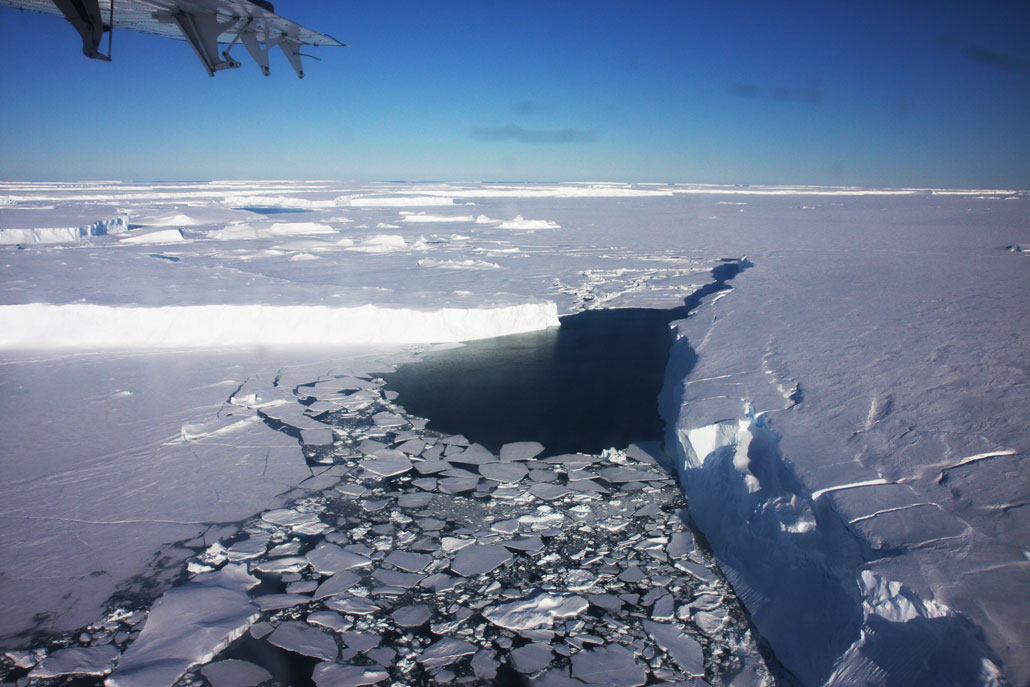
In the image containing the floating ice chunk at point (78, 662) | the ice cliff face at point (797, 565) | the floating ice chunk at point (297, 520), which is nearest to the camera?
the ice cliff face at point (797, 565)

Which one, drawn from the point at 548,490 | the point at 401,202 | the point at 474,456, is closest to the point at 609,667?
the point at 548,490

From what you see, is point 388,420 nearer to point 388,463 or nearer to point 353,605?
point 388,463

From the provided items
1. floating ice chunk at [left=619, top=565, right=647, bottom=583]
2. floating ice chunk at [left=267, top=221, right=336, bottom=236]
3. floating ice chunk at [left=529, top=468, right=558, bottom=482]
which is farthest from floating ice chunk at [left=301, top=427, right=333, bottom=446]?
floating ice chunk at [left=267, top=221, right=336, bottom=236]

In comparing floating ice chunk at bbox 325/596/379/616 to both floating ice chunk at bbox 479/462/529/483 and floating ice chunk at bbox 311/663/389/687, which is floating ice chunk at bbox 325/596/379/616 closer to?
floating ice chunk at bbox 311/663/389/687

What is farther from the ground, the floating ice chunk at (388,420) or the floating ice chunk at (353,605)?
the floating ice chunk at (388,420)

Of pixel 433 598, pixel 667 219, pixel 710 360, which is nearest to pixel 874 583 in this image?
pixel 433 598

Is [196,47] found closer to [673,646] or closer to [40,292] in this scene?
[40,292]

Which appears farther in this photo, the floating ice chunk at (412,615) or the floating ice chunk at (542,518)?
Result: the floating ice chunk at (542,518)

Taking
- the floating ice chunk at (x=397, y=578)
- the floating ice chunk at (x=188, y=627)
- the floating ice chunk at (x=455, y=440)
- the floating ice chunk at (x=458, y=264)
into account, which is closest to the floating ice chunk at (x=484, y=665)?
the floating ice chunk at (x=397, y=578)

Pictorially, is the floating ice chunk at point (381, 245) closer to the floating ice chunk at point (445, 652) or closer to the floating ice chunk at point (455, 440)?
the floating ice chunk at point (455, 440)
